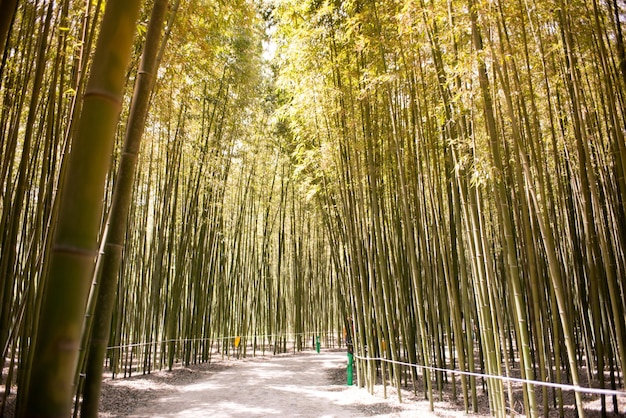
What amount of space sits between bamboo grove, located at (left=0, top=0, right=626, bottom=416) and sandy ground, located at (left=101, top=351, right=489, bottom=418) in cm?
33

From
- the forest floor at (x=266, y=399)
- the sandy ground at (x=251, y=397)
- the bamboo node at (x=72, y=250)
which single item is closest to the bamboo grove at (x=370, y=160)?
the bamboo node at (x=72, y=250)

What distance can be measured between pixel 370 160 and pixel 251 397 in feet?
10.6

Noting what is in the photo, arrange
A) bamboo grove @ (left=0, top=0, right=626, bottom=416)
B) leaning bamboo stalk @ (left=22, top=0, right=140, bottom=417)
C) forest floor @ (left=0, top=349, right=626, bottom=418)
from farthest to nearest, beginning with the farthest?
forest floor @ (left=0, top=349, right=626, bottom=418)
bamboo grove @ (left=0, top=0, right=626, bottom=416)
leaning bamboo stalk @ (left=22, top=0, right=140, bottom=417)

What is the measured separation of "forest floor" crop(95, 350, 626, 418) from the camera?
4227 millimetres

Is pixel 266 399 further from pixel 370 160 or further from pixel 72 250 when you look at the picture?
pixel 72 250

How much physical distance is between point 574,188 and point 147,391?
18.4 ft

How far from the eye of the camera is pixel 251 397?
5.05 m

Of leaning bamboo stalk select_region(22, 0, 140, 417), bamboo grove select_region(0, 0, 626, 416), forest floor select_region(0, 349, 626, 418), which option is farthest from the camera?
forest floor select_region(0, 349, 626, 418)

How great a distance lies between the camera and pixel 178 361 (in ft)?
27.0

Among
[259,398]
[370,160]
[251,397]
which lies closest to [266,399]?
[259,398]

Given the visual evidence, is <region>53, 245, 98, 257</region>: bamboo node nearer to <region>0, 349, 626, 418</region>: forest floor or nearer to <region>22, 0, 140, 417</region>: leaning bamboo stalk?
<region>22, 0, 140, 417</region>: leaning bamboo stalk

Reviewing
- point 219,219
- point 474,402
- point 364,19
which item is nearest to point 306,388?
point 474,402

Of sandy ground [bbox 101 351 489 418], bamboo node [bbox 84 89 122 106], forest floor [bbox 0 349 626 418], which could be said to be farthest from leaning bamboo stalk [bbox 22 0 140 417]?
sandy ground [bbox 101 351 489 418]

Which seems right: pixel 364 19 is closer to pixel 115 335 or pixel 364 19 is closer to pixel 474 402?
pixel 474 402
